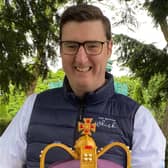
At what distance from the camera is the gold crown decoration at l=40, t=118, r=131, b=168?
3.56ft

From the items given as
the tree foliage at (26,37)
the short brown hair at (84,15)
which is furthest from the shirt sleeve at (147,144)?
the tree foliage at (26,37)

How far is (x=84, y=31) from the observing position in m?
1.25

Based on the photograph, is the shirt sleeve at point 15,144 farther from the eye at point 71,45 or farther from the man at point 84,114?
the eye at point 71,45

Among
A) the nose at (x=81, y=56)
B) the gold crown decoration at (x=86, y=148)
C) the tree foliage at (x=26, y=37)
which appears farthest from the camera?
the tree foliage at (x=26, y=37)

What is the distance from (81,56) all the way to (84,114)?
0.16m

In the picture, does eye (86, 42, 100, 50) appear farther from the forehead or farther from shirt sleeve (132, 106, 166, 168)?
shirt sleeve (132, 106, 166, 168)

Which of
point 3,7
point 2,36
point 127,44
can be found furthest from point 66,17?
point 127,44

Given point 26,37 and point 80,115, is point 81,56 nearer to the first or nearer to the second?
point 80,115

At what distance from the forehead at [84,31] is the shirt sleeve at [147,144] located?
0.77 feet

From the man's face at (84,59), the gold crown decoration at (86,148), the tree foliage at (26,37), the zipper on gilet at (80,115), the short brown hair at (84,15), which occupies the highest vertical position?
the tree foliage at (26,37)

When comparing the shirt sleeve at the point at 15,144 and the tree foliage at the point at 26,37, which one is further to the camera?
the tree foliage at the point at 26,37

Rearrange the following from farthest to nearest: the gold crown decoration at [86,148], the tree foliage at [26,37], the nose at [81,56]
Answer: the tree foliage at [26,37]
the nose at [81,56]
the gold crown decoration at [86,148]

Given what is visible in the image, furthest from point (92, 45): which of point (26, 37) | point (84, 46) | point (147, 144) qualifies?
point (26, 37)

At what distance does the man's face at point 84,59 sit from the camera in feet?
4.03
